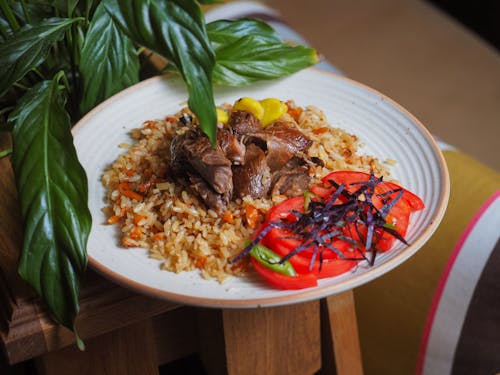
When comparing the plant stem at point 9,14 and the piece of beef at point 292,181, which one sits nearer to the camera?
the piece of beef at point 292,181

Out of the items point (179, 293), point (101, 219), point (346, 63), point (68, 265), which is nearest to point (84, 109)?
point (101, 219)

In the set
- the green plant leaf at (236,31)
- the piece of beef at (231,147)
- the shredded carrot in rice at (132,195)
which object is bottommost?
the shredded carrot in rice at (132,195)

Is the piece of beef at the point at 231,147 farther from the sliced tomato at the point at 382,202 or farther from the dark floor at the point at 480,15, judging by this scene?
the dark floor at the point at 480,15

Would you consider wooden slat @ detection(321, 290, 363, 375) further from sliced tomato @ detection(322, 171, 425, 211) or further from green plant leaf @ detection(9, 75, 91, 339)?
green plant leaf @ detection(9, 75, 91, 339)

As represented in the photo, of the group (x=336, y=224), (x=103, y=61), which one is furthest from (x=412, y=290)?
(x=103, y=61)

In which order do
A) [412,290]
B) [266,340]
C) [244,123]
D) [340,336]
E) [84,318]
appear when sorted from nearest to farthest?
[84,318] < [244,123] < [266,340] < [340,336] < [412,290]

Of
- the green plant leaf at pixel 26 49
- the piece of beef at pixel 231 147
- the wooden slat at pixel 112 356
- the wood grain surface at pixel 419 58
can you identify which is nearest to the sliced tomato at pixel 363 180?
the piece of beef at pixel 231 147

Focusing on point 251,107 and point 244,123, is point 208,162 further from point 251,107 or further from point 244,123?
point 251,107
